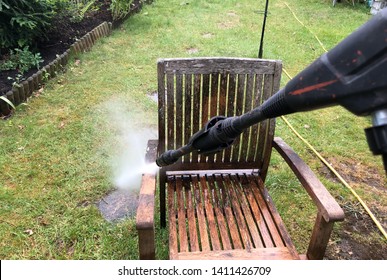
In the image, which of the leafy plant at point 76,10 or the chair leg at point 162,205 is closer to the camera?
the chair leg at point 162,205

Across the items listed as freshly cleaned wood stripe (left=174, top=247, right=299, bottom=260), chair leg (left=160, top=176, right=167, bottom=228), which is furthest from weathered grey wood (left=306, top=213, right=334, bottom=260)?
chair leg (left=160, top=176, right=167, bottom=228)

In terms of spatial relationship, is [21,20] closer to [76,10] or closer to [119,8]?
[76,10]

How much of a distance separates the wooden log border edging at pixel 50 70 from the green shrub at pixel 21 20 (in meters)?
0.47

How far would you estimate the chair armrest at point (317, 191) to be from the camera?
5.43ft

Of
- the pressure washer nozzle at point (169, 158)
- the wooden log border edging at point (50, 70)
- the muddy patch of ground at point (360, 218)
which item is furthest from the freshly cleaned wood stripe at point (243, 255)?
the wooden log border edging at point (50, 70)

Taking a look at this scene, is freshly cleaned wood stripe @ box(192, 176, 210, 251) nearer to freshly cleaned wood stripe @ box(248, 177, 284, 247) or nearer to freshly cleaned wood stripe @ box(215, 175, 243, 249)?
freshly cleaned wood stripe @ box(215, 175, 243, 249)

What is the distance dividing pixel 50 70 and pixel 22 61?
348 millimetres

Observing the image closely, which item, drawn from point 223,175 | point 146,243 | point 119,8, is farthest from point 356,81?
point 119,8

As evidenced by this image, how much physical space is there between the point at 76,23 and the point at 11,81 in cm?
229

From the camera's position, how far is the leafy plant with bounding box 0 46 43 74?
4.35 metres

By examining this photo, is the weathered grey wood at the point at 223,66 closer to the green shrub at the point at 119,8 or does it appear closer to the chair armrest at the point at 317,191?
the chair armrest at the point at 317,191

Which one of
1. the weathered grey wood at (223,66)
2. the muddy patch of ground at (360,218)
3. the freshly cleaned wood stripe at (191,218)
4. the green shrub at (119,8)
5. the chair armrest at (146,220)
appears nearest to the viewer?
the chair armrest at (146,220)

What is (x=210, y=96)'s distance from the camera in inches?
84.9
